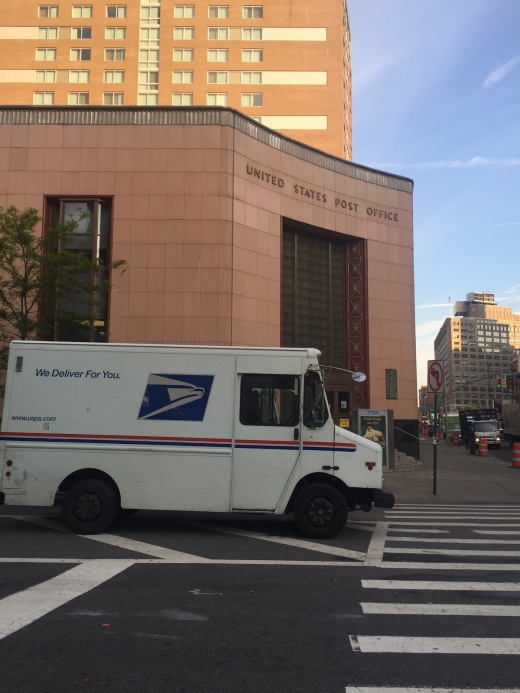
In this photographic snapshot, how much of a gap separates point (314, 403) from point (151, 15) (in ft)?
147

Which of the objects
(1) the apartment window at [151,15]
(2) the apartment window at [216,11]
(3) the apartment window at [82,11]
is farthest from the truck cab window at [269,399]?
(3) the apartment window at [82,11]

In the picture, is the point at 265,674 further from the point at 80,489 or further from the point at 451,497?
the point at 451,497

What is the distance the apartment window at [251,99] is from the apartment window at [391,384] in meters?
23.4

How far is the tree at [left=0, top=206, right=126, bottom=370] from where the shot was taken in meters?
18.7

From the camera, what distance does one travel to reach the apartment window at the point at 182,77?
4447cm

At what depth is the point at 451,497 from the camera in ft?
51.8

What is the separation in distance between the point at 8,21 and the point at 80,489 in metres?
46.4

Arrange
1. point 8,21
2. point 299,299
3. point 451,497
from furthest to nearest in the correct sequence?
point 8,21 → point 299,299 → point 451,497

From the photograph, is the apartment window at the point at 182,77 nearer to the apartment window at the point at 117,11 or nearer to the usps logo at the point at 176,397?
the apartment window at the point at 117,11

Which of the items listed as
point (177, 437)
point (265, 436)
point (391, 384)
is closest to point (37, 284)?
point (177, 437)

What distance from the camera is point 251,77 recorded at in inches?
1705

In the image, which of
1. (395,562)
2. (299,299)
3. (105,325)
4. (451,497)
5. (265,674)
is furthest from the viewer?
(299,299)

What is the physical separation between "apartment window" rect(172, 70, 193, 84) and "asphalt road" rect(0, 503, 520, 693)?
137ft

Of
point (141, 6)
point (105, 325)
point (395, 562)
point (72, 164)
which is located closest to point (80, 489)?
point (395, 562)
